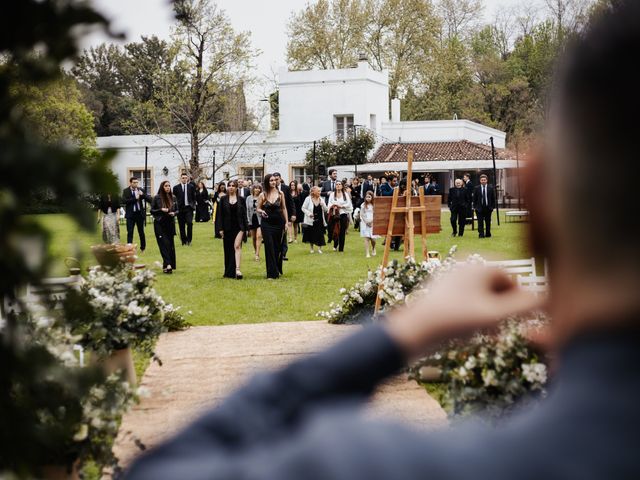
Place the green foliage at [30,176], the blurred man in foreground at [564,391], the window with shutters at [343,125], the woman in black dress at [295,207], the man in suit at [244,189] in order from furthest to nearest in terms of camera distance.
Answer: the window with shutters at [343,125] → the woman in black dress at [295,207] → the man in suit at [244,189] → the green foliage at [30,176] → the blurred man in foreground at [564,391]

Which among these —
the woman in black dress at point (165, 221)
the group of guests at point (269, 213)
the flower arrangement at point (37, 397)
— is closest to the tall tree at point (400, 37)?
the group of guests at point (269, 213)

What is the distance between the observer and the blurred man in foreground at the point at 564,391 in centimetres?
66

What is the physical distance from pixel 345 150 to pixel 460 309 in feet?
162

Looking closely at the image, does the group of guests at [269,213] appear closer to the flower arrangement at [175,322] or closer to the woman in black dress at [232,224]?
the woman in black dress at [232,224]

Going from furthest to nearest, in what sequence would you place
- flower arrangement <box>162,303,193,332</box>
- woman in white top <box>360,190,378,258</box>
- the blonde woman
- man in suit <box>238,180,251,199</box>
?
1. man in suit <box>238,180,251,199</box>
2. the blonde woman
3. woman in white top <box>360,190,378,258</box>
4. flower arrangement <box>162,303,193,332</box>

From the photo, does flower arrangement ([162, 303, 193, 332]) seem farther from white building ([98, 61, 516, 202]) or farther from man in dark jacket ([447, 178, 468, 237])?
white building ([98, 61, 516, 202])

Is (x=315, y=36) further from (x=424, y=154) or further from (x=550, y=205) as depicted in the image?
(x=550, y=205)

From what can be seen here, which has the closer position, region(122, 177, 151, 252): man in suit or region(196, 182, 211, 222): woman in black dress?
region(122, 177, 151, 252): man in suit

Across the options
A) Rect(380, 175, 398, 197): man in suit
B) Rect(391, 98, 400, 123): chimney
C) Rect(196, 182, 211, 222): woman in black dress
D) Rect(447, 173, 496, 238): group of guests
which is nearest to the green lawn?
Rect(447, 173, 496, 238): group of guests

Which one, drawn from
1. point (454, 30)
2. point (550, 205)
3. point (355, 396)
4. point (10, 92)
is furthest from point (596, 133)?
point (454, 30)

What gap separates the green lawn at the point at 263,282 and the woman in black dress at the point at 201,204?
37.8 feet

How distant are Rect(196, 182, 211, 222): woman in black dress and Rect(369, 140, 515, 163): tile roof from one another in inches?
707

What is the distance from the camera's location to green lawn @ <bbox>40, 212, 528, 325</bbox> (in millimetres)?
12109

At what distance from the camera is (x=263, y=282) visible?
15.5 m
